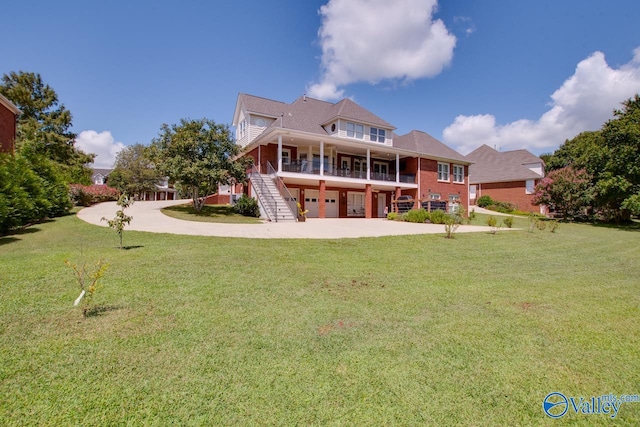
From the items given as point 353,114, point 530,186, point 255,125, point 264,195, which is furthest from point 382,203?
point 530,186

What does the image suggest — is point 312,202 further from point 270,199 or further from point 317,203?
point 270,199

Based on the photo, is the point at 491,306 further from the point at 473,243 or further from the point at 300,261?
the point at 473,243

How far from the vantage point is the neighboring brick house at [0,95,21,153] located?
17453 millimetres

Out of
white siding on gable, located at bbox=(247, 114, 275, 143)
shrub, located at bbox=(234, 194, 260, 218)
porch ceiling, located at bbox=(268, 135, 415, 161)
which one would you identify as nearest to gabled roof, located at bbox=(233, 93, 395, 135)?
white siding on gable, located at bbox=(247, 114, 275, 143)

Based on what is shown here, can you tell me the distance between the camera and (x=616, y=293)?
545 cm

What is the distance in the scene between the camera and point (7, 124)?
1820cm

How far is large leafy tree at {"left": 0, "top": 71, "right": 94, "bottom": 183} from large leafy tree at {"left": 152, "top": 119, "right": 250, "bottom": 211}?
60.0ft

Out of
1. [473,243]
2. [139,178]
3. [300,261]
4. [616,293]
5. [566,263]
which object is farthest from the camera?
[139,178]

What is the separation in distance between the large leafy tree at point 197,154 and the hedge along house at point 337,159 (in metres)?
2.43

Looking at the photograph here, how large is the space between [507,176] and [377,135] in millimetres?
21843

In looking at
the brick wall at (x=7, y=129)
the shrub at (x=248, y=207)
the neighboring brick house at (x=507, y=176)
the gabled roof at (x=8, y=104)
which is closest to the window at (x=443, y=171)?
the neighboring brick house at (x=507, y=176)

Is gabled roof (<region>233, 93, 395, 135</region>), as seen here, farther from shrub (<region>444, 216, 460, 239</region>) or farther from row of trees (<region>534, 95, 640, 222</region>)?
row of trees (<region>534, 95, 640, 222</region>)

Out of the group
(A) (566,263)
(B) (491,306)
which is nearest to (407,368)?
(B) (491,306)

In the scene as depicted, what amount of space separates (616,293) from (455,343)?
4.42 m
